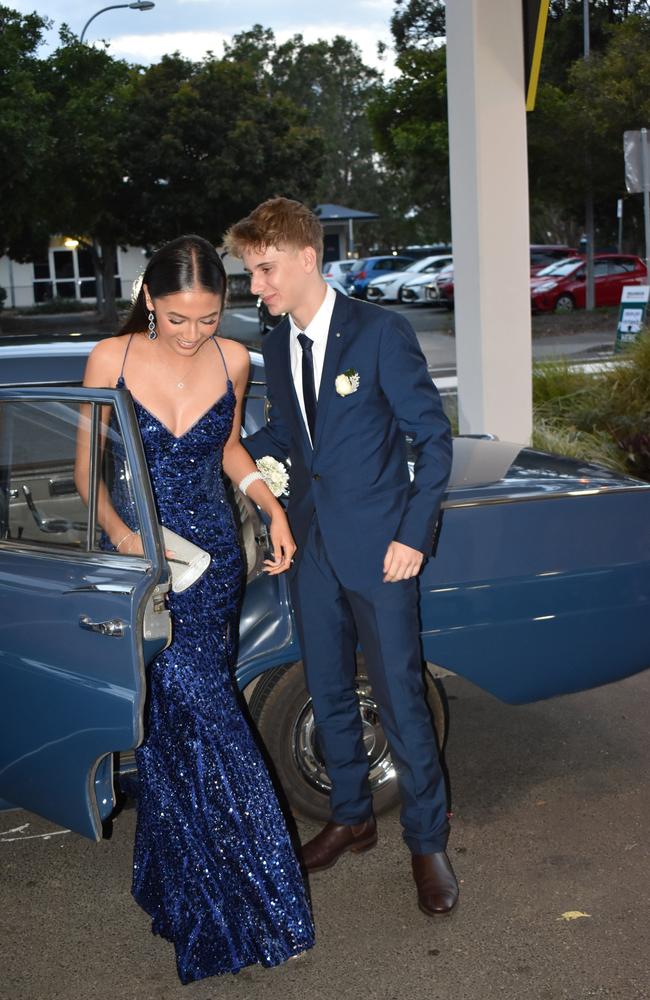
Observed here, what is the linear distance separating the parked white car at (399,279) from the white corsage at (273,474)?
3038 centimetres

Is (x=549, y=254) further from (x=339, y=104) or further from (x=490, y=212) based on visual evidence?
(x=339, y=104)

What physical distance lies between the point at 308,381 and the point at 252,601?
78 cm

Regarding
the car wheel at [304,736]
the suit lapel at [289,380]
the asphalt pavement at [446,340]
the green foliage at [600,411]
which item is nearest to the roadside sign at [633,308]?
the asphalt pavement at [446,340]

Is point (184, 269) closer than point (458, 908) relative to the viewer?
Yes

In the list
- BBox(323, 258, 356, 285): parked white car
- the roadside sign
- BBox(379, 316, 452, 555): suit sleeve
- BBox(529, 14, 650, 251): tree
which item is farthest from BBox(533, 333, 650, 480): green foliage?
BBox(323, 258, 356, 285): parked white car

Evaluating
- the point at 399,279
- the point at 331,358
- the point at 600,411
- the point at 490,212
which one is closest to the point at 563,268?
the point at 399,279

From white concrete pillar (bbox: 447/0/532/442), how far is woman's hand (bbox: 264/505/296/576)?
4772mm

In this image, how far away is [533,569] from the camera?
3891mm

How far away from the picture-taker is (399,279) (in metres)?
34.5

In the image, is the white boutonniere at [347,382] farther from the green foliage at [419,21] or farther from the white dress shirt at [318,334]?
the green foliage at [419,21]

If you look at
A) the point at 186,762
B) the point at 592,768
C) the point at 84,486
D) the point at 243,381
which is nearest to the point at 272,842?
the point at 186,762

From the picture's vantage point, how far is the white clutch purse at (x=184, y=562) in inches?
124

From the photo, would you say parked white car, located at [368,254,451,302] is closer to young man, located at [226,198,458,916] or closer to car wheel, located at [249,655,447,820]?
car wheel, located at [249,655,447,820]

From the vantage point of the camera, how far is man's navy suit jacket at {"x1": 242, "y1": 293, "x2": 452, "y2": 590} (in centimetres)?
330
